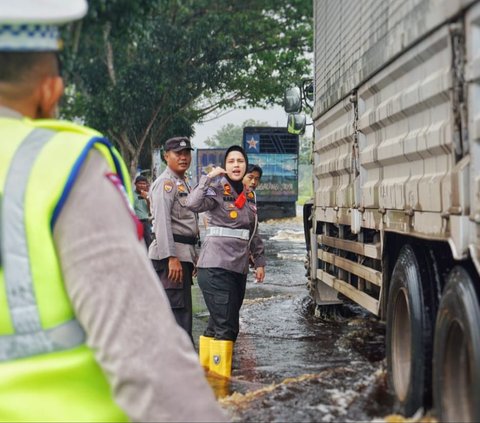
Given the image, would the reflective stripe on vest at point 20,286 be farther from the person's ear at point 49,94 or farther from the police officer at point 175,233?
the police officer at point 175,233

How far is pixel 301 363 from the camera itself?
6746 millimetres

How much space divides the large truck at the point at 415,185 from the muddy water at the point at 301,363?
50 centimetres

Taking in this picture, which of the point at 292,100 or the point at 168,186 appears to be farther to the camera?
the point at 292,100

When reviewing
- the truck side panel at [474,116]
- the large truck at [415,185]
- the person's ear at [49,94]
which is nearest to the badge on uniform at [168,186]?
the large truck at [415,185]

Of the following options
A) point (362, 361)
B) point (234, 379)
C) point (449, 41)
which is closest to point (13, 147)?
point (449, 41)

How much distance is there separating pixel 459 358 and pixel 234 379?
278cm

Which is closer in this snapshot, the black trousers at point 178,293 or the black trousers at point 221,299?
the black trousers at point 221,299

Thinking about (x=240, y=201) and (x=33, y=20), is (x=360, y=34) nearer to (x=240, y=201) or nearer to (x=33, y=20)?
(x=240, y=201)

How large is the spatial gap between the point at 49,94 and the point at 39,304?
398 millimetres

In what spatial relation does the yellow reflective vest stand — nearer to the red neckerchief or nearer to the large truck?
the large truck

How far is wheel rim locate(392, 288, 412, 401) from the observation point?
15.3 ft

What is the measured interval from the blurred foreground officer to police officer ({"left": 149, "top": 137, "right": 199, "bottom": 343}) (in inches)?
200

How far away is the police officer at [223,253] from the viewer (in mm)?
6430

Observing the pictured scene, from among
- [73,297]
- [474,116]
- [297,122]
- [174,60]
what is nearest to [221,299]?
[474,116]
